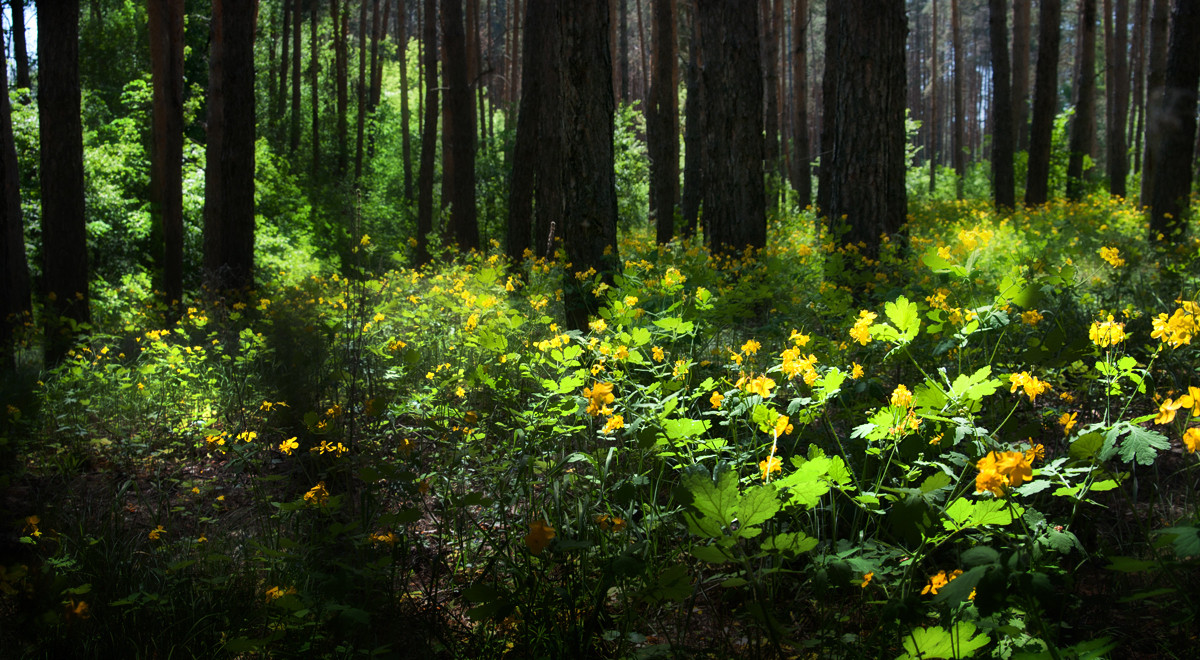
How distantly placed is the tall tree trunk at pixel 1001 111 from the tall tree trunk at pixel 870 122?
7652 millimetres

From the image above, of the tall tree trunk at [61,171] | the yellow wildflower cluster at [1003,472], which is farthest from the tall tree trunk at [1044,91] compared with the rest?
the tall tree trunk at [61,171]

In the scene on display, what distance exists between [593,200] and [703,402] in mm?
2905

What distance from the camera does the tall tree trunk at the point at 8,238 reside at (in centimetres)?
510

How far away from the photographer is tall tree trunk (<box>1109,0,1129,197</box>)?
13.6 metres

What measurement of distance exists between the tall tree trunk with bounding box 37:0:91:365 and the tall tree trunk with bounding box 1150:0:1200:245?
376 inches

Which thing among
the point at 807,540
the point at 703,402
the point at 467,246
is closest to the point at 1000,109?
the point at 467,246

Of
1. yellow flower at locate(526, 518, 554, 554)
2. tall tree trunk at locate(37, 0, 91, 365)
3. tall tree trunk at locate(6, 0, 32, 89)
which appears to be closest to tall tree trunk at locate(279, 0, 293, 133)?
tall tree trunk at locate(6, 0, 32, 89)

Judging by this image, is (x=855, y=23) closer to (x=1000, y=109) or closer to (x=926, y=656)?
(x=926, y=656)

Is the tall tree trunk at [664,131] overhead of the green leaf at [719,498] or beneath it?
overhead

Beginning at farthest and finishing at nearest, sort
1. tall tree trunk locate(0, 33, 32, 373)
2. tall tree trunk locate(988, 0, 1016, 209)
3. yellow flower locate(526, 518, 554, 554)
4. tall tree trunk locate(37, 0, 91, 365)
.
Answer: tall tree trunk locate(988, 0, 1016, 209), tall tree trunk locate(37, 0, 91, 365), tall tree trunk locate(0, 33, 32, 373), yellow flower locate(526, 518, 554, 554)

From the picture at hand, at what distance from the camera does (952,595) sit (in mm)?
1173

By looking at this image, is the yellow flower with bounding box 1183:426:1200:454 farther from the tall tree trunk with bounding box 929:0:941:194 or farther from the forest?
the tall tree trunk with bounding box 929:0:941:194

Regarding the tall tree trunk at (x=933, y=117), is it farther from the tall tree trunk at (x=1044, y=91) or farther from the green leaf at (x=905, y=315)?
the green leaf at (x=905, y=315)

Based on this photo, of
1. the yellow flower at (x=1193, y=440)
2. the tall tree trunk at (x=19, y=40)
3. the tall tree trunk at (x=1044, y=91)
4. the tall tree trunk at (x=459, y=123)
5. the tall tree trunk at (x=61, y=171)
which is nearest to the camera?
the yellow flower at (x=1193, y=440)
